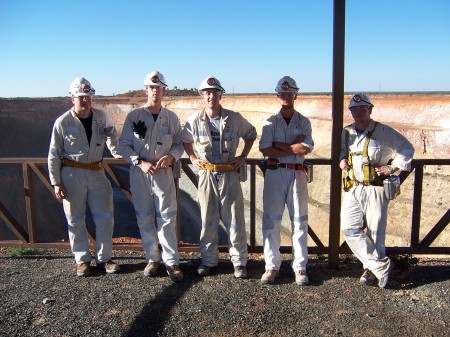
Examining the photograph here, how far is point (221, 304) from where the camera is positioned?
4.01m

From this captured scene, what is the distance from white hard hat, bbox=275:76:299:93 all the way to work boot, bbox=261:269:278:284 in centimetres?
203

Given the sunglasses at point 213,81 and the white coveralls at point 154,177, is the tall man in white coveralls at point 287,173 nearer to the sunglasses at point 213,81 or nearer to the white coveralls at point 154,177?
the sunglasses at point 213,81

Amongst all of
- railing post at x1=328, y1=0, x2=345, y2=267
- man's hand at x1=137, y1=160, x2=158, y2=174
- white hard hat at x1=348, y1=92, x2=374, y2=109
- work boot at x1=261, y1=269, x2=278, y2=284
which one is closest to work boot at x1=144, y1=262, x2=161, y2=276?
man's hand at x1=137, y1=160, x2=158, y2=174

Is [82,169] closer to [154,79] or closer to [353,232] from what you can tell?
[154,79]

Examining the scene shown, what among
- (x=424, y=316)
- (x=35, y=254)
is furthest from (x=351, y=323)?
(x=35, y=254)

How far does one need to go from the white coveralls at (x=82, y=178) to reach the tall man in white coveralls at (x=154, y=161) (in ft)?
1.30

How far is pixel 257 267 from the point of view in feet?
16.4

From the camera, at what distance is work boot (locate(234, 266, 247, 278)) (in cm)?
462

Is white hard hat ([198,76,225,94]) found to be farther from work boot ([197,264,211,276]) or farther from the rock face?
the rock face

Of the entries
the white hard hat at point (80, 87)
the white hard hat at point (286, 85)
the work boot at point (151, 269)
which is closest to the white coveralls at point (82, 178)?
the white hard hat at point (80, 87)

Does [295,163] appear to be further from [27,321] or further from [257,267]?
[27,321]

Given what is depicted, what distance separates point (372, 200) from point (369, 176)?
10.8 inches

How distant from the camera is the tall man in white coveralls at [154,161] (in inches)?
172

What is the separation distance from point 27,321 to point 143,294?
1114 millimetres
